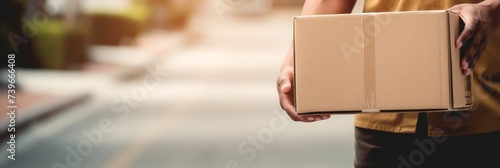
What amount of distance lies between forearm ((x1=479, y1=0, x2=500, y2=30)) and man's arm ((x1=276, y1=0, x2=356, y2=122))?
418mm

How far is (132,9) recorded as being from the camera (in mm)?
22688

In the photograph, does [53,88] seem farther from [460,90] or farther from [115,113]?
[460,90]

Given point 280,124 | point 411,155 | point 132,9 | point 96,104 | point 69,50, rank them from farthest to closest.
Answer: point 132,9, point 69,50, point 96,104, point 280,124, point 411,155

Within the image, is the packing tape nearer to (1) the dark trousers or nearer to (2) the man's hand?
(2) the man's hand

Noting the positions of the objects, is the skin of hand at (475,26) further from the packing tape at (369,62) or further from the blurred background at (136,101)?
the blurred background at (136,101)

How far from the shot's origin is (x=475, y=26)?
189 centimetres

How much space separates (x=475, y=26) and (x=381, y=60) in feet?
0.68

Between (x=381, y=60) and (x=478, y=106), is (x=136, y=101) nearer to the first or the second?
(x=478, y=106)

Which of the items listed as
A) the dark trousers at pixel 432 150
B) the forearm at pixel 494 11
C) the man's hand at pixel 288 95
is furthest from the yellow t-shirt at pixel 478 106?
the man's hand at pixel 288 95

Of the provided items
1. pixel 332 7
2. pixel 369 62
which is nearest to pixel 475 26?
pixel 369 62

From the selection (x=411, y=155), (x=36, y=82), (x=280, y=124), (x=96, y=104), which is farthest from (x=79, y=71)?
(x=411, y=155)

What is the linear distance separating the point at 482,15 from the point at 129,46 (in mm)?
19527

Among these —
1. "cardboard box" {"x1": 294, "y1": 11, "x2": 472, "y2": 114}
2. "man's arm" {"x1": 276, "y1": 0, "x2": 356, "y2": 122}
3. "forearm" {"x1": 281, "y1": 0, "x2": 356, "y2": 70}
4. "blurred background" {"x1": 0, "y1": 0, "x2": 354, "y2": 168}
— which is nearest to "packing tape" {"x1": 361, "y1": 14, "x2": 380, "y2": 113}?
"cardboard box" {"x1": 294, "y1": 11, "x2": 472, "y2": 114}

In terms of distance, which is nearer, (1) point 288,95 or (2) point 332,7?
(1) point 288,95
